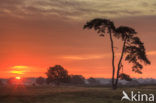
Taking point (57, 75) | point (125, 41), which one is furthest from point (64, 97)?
point (57, 75)

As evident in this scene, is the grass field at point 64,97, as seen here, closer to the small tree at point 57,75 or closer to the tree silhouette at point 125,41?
the tree silhouette at point 125,41

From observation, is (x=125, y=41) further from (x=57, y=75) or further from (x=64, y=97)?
(x=57, y=75)

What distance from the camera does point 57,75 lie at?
410 feet

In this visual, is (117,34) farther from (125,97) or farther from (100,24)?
(125,97)

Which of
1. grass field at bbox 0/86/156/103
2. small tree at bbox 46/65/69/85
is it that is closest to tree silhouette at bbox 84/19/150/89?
grass field at bbox 0/86/156/103

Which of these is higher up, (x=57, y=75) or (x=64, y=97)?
(x=57, y=75)

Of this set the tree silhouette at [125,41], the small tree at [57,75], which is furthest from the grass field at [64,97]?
the small tree at [57,75]

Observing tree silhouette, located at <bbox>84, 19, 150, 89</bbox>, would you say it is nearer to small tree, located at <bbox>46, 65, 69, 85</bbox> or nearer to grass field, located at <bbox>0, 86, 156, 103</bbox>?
grass field, located at <bbox>0, 86, 156, 103</bbox>

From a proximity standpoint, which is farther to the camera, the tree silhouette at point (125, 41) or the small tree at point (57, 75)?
the small tree at point (57, 75)

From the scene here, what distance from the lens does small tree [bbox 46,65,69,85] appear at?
4843 inches

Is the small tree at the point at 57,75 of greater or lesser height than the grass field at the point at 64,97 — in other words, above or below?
above

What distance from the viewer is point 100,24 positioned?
57375 millimetres

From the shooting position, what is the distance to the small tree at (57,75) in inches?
4843

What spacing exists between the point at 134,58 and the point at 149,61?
3236 mm
